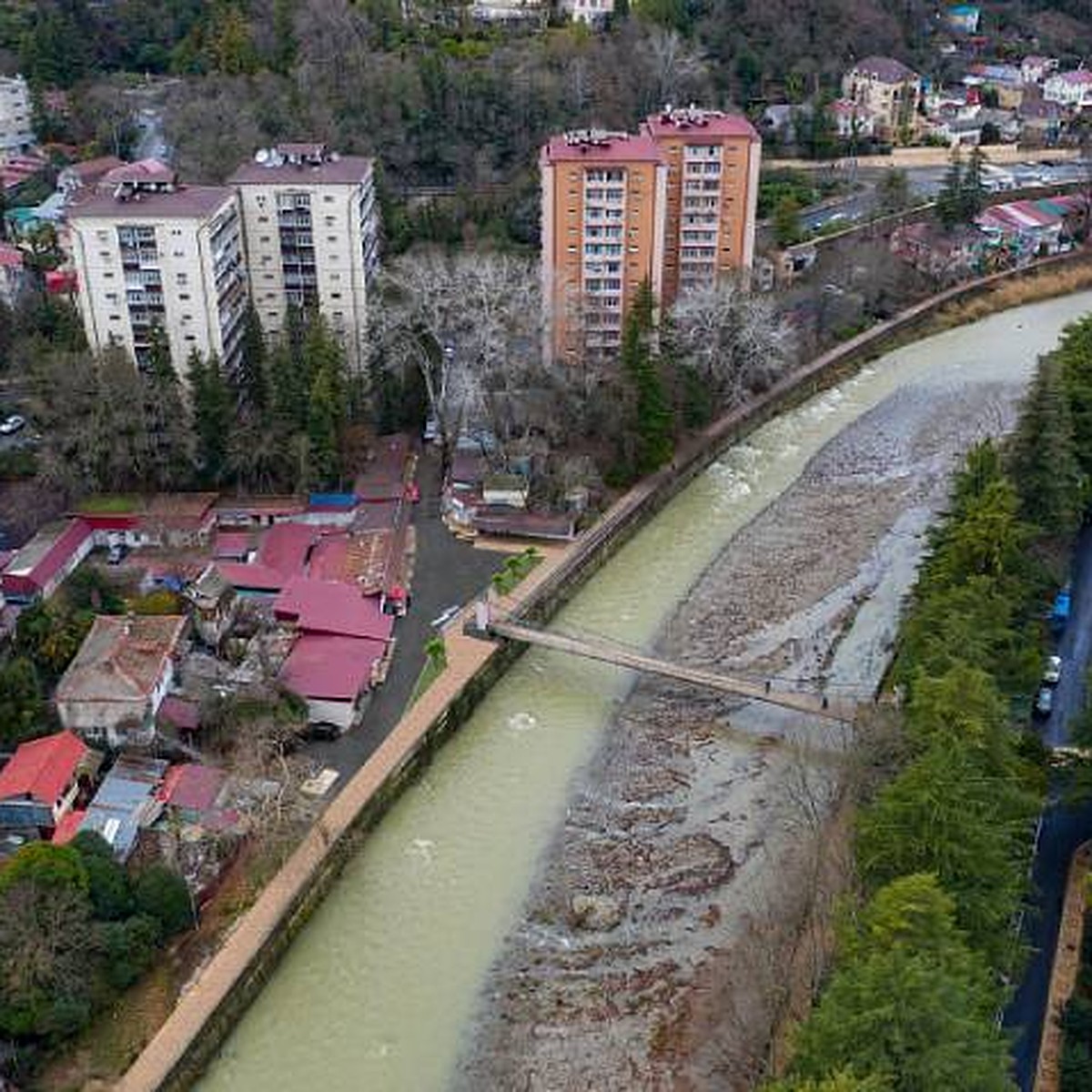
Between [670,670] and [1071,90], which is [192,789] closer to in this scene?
[670,670]

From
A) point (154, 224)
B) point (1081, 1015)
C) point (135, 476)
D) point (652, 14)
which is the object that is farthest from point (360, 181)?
point (652, 14)

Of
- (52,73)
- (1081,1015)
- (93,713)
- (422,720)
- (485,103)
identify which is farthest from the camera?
(52,73)

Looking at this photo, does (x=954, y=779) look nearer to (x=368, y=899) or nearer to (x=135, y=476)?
(x=368, y=899)

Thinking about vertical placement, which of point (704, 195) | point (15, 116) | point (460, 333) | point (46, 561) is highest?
point (704, 195)

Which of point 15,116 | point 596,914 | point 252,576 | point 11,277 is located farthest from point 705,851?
point 15,116

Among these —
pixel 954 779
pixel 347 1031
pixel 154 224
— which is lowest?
pixel 347 1031

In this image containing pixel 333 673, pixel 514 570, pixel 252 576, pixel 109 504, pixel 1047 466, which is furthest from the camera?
pixel 109 504

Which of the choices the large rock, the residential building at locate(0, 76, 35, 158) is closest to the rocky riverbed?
the large rock
